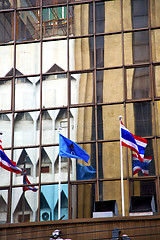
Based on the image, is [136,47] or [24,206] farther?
[136,47]

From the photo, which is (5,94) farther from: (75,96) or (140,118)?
(140,118)

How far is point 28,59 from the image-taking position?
27453 millimetres

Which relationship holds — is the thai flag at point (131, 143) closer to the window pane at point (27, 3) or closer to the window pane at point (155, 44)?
the window pane at point (155, 44)

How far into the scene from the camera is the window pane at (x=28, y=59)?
89.6ft

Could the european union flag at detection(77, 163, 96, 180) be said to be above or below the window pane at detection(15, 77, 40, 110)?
below

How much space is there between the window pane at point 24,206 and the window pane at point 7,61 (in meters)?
5.67

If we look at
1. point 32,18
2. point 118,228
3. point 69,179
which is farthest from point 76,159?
point 32,18

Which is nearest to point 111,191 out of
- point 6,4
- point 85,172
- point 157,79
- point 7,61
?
point 85,172

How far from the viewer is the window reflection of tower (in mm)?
25353

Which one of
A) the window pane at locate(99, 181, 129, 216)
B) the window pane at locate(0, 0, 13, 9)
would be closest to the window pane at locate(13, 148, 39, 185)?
the window pane at locate(99, 181, 129, 216)

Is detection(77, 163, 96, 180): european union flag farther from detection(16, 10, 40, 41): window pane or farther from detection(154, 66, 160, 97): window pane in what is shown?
detection(16, 10, 40, 41): window pane

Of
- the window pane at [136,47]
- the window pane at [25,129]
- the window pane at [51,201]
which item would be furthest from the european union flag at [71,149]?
the window pane at [136,47]

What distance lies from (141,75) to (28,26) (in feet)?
19.8

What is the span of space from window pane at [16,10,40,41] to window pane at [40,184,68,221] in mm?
7424
